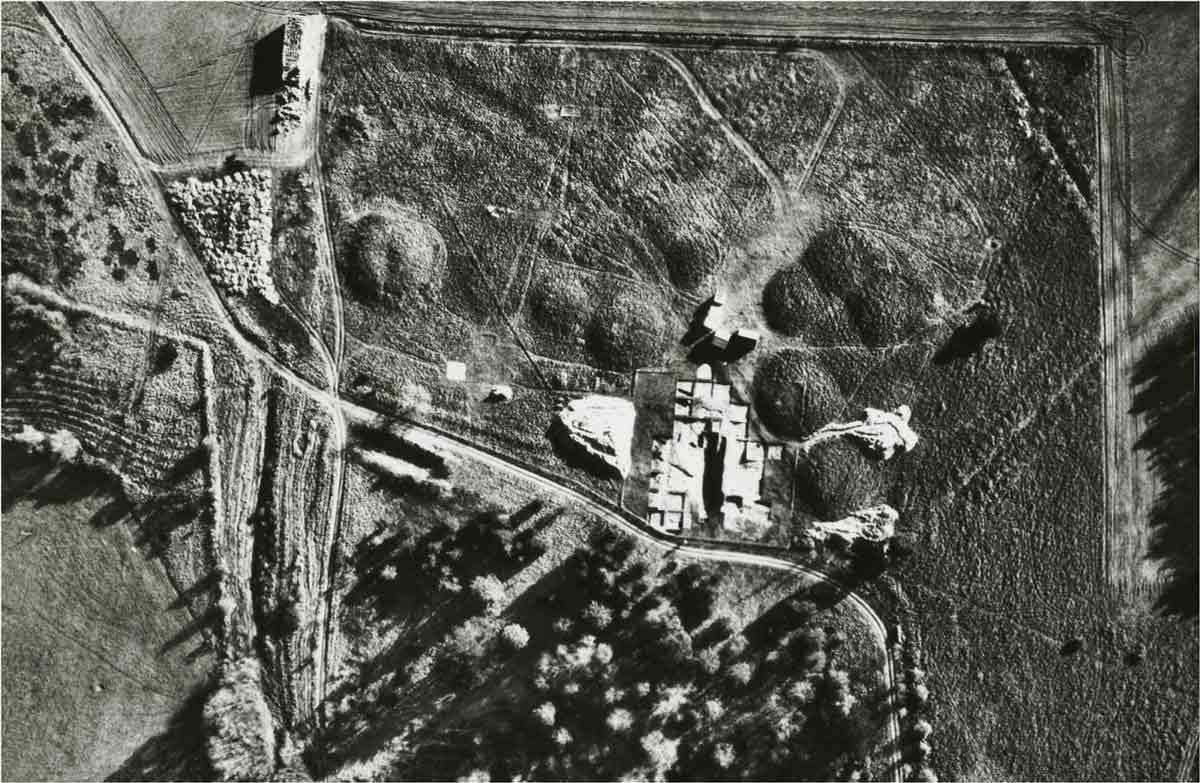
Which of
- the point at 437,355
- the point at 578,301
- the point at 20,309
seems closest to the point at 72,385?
the point at 20,309

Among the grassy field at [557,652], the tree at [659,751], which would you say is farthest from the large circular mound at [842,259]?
the tree at [659,751]

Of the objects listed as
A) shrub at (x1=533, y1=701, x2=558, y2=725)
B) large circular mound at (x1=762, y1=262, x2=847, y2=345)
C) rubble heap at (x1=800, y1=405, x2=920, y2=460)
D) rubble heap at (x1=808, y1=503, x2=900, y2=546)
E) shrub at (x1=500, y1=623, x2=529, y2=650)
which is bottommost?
shrub at (x1=533, y1=701, x2=558, y2=725)

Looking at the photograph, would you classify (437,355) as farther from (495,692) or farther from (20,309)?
(20,309)

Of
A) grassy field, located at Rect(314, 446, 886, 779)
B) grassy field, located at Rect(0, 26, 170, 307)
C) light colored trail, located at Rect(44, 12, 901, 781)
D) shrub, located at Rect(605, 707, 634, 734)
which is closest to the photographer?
shrub, located at Rect(605, 707, 634, 734)

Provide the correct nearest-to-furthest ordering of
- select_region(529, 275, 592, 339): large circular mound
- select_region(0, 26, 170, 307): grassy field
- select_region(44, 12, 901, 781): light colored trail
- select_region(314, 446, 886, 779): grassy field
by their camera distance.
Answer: select_region(314, 446, 886, 779): grassy field < select_region(44, 12, 901, 781): light colored trail < select_region(529, 275, 592, 339): large circular mound < select_region(0, 26, 170, 307): grassy field

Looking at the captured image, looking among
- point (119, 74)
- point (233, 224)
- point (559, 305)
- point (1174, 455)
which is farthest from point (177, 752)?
point (1174, 455)

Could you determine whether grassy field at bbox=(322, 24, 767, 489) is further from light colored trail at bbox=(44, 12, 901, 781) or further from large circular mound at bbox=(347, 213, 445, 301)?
light colored trail at bbox=(44, 12, 901, 781)

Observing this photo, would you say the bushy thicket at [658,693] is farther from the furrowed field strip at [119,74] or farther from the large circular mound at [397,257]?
the furrowed field strip at [119,74]

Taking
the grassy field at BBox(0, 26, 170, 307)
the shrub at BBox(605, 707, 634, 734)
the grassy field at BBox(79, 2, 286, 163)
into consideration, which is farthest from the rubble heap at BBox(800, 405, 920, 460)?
the grassy field at BBox(0, 26, 170, 307)
